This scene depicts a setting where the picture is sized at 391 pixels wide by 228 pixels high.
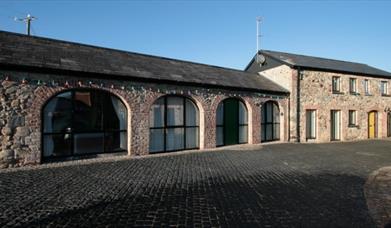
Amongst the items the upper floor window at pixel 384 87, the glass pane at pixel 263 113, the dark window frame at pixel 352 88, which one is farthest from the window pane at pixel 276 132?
the upper floor window at pixel 384 87

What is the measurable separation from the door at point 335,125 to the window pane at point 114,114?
50.5 ft

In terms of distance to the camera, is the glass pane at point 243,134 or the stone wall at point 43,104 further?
the glass pane at point 243,134

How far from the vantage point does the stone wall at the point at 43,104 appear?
8.35 metres

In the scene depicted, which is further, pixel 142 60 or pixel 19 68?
pixel 142 60

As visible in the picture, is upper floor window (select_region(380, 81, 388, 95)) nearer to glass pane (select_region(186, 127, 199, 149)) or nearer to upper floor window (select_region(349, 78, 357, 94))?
upper floor window (select_region(349, 78, 357, 94))

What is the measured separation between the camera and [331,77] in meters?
18.6

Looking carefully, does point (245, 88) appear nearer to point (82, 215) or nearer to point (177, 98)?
point (177, 98)

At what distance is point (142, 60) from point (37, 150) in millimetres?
6557

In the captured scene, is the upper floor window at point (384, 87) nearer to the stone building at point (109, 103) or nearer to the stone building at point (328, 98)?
the stone building at point (328, 98)

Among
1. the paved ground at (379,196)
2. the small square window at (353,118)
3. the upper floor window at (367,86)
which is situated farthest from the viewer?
the upper floor window at (367,86)

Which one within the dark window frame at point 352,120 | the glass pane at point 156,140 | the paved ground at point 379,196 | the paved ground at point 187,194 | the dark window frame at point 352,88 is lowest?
the paved ground at point 379,196

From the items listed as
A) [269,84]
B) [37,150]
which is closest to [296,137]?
[269,84]

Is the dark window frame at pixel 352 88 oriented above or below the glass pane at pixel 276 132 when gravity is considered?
above

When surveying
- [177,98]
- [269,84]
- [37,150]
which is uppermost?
[269,84]
